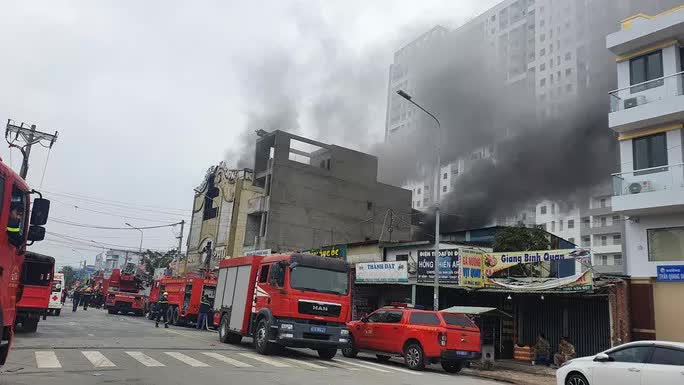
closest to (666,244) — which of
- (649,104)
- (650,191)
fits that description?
(650,191)

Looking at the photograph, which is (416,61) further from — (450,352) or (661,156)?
(450,352)

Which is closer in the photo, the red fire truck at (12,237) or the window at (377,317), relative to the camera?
the red fire truck at (12,237)

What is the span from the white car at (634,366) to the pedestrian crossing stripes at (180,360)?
4.46m

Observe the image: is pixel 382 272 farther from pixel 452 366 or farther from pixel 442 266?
pixel 452 366

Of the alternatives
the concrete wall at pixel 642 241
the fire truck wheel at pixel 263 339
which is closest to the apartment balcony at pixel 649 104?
the concrete wall at pixel 642 241

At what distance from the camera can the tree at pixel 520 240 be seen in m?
28.1

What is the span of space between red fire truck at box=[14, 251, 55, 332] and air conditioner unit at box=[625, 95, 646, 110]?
2188cm

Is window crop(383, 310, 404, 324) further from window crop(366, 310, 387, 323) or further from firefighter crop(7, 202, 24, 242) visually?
firefighter crop(7, 202, 24, 242)

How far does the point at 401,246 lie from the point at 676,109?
1384cm

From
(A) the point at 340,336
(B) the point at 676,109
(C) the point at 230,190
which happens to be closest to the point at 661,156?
(B) the point at 676,109

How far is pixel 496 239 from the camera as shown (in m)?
29.8

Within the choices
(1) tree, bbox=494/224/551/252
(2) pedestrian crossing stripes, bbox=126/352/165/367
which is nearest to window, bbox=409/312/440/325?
(2) pedestrian crossing stripes, bbox=126/352/165/367

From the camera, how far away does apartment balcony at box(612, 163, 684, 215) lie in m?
17.7

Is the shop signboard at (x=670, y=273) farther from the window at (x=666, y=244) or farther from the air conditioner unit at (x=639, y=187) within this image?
the air conditioner unit at (x=639, y=187)
